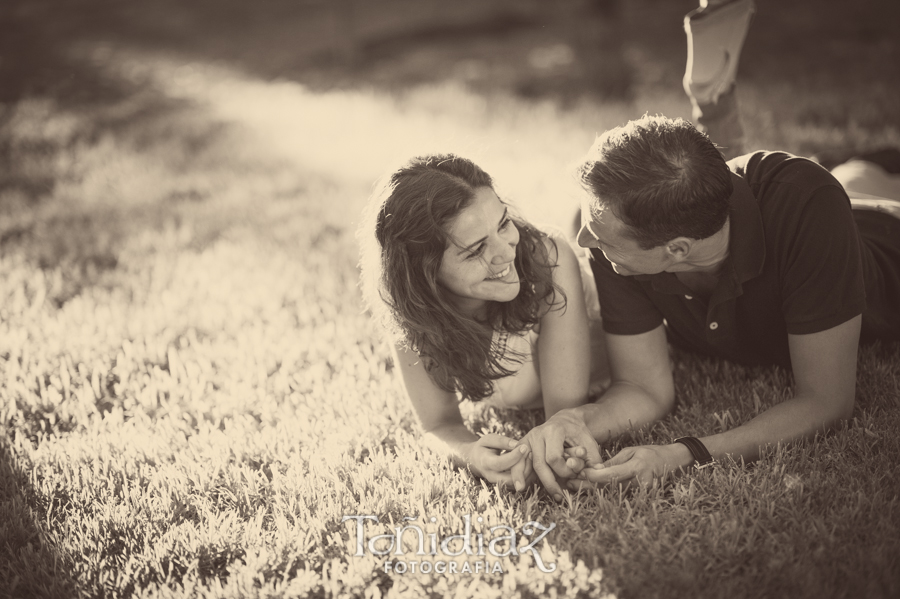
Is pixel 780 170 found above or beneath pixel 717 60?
beneath

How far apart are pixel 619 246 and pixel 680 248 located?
0.21 metres

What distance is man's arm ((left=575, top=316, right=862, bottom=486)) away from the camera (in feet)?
7.71

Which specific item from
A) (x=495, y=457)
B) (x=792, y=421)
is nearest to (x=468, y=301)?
(x=495, y=457)

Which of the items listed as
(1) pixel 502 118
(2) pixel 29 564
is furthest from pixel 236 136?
(2) pixel 29 564

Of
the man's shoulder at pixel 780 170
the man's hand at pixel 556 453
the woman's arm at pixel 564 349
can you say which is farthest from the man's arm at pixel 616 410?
the man's shoulder at pixel 780 170

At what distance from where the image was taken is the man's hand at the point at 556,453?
2375 mm

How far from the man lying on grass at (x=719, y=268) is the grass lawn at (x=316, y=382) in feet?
0.41

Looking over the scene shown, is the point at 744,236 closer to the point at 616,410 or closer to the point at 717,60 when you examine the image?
the point at 616,410

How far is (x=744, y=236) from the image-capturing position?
7.84 ft

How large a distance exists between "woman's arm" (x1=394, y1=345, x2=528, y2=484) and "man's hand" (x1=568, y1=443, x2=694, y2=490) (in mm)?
248

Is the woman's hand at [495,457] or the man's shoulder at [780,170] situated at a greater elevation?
the man's shoulder at [780,170]

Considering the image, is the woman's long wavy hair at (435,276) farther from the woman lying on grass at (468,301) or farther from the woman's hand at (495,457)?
the woman's hand at (495,457)

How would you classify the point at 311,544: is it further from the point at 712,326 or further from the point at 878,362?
the point at 878,362

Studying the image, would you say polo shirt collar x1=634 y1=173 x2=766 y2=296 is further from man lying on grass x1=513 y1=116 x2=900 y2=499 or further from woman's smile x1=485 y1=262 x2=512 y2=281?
woman's smile x1=485 y1=262 x2=512 y2=281
